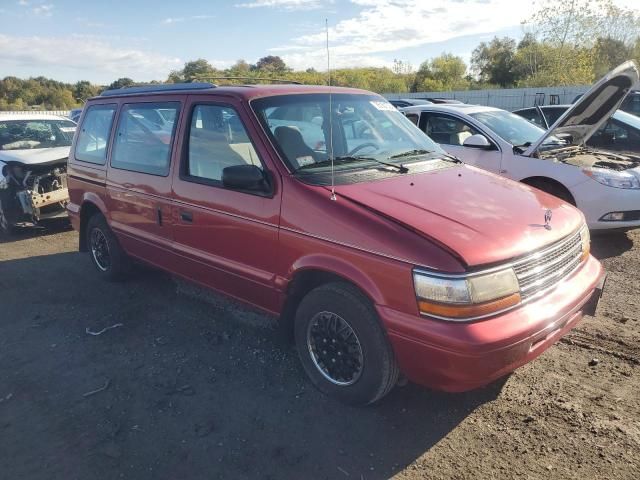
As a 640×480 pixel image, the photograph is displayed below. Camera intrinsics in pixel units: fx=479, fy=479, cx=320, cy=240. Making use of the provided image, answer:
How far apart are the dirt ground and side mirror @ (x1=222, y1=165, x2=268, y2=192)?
1343 millimetres

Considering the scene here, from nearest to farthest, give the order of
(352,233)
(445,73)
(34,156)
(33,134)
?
1. (352,233)
2. (34,156)
3. (33,134)
4. (445,73)

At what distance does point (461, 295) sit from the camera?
241 cm

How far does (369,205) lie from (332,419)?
133 cm

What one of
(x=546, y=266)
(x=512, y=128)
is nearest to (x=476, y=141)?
(x=512, y=128)

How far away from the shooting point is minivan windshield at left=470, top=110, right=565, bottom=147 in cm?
634

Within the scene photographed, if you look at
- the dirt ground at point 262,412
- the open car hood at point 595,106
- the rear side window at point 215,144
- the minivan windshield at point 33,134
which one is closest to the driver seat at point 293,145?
the rear side window at point 215,144

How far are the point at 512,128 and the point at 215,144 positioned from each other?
4.71 m

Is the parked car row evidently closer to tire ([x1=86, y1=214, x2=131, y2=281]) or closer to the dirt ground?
tire ([x1=86, y1=214, x2=131, y2=281])

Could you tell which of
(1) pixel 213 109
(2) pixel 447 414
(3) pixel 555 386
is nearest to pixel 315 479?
(2) pixel 447 414

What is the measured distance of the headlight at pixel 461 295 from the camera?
2416mm

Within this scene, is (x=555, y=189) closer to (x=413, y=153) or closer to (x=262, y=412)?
(x=413, y=153)

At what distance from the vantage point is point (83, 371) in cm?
354

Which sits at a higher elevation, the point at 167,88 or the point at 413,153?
the point at 167,88

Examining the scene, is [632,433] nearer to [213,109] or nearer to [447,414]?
[447,414]
